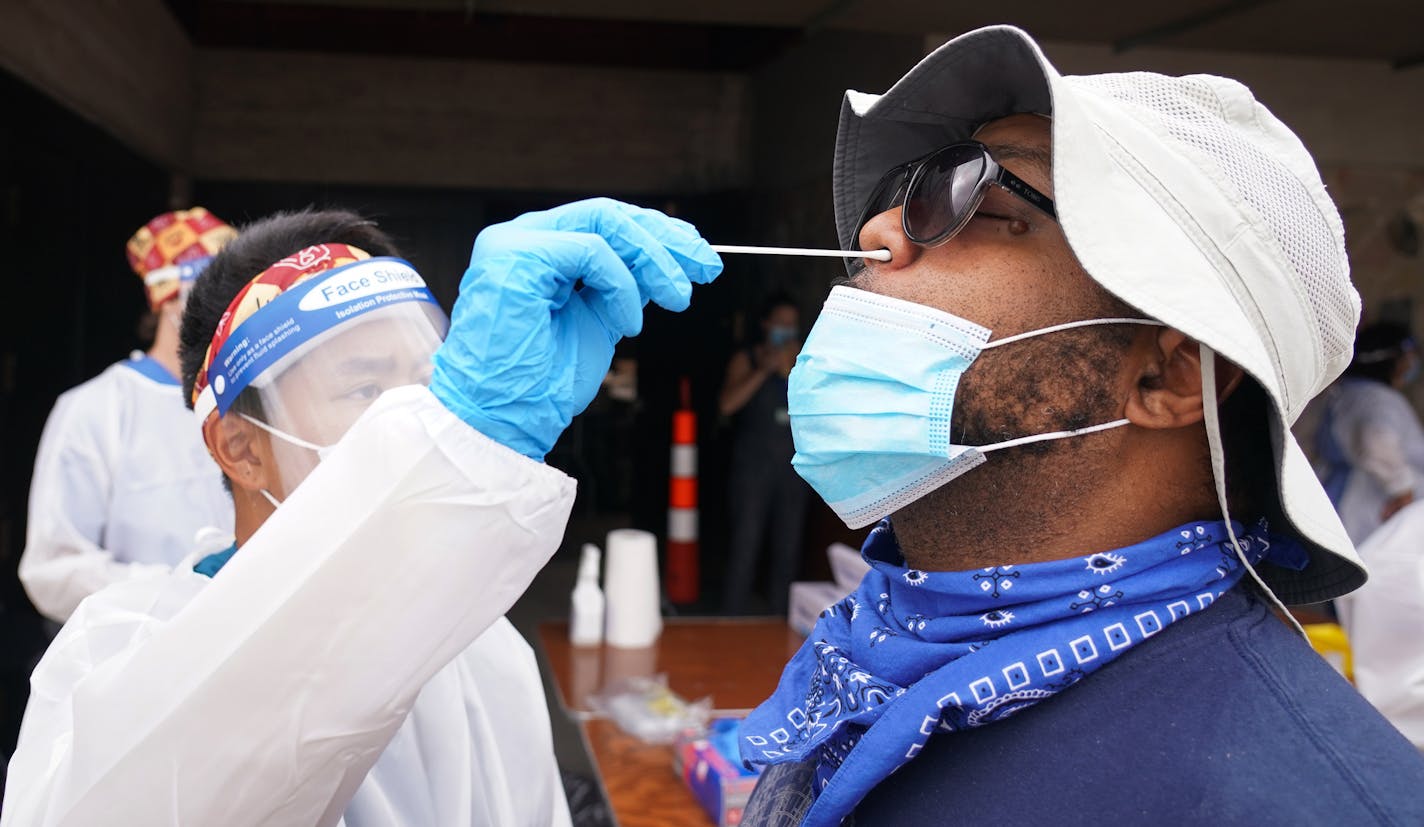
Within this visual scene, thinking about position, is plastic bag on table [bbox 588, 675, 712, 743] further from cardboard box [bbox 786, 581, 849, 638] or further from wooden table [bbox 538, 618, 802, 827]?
cardboard box [bbox 786, 581, 849, 638]

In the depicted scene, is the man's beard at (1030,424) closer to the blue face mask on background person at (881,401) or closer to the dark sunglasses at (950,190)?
the blue face mask on background person at (881,401)

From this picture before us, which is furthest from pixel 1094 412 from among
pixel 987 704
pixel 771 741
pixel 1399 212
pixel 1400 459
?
pixel 1399 212

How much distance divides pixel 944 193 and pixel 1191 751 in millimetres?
576

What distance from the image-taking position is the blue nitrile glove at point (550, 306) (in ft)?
3.29

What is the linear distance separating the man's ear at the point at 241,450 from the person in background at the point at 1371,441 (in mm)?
4308

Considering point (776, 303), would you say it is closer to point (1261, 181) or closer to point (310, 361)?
point (310, 361)

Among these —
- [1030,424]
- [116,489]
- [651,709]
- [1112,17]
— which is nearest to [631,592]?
[651,709]

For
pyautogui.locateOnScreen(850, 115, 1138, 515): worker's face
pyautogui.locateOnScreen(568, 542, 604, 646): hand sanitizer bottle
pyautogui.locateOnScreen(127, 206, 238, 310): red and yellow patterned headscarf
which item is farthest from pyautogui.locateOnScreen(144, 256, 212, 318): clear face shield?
pyautogui.locateOnScreen(850, 115, 1138, 515): worker's face

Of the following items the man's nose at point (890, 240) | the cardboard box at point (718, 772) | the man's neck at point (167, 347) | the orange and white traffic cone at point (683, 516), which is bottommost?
the orange and white traffic cone at point (683, 516)

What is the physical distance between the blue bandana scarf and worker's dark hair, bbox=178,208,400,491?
1024 mm

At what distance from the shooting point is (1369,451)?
174 inches

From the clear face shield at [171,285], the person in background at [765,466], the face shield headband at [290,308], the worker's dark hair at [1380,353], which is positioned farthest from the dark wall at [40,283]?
the worker's dark hair at [1380,353]

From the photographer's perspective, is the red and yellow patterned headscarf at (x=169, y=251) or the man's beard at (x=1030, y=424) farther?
the red and yellow patterned headscarf at (x=169, y=251)

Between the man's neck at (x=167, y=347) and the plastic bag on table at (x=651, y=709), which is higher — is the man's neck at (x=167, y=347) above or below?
above
